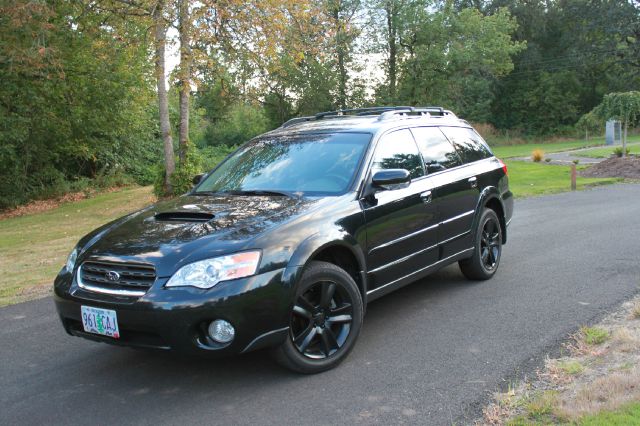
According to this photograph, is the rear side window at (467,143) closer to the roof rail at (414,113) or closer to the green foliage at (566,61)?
the roof rail at (414,113)

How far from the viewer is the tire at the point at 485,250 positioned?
6.31 metres

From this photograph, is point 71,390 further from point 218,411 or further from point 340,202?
point 340,202

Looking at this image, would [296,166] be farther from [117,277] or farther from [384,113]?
[117,277]

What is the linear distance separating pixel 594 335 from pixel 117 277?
3.52 meters

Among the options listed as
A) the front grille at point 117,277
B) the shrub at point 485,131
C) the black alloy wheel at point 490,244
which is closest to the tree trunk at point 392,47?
the shrub at point 485,131

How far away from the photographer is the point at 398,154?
536 cm

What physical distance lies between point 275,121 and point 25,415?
45562 millimetres

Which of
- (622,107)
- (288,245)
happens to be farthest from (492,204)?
(622,107)

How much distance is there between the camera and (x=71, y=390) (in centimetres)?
404

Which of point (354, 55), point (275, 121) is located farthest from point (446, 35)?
point (275, 121)

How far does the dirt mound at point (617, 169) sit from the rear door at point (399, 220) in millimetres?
16191

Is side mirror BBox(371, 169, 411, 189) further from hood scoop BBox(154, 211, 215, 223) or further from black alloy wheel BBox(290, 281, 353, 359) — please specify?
hood scoop BBox(154, 211, 215, 223)

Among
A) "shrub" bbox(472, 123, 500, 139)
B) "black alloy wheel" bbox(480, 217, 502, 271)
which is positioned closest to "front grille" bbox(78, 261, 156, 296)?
"black alloy wheel" bbox(480, 217, 502, 271)

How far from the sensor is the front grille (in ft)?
12.3
